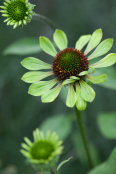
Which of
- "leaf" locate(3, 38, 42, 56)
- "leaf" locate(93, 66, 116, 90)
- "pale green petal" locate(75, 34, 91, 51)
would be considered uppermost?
"leaf" locate(3, 38, 42, 56)

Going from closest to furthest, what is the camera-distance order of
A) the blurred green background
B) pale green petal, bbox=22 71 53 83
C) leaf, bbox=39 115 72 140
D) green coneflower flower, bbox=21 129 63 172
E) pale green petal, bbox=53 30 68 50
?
green coneflower flower, bbox=21 129 63 172 < pale green petal, bbox=22 71 53 83 < pale green petal, bbox=53 30 68 50 < leaf, bbox=39 115 72 140 < the blurred green background

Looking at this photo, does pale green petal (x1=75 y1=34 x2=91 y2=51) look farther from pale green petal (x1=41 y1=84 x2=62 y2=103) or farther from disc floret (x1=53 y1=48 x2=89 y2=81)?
pale green petal (x1=41 y1=84 x2=62 y2=103)

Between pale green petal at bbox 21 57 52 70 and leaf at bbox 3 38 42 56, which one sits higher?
leaf at bbox 3 38 42 56

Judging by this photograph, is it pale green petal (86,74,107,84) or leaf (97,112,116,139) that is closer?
pale green petal (86,74,107,84)

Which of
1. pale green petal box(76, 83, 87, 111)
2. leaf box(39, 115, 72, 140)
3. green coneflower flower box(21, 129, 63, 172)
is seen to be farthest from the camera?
leaf box(39, 115, 72, 140)

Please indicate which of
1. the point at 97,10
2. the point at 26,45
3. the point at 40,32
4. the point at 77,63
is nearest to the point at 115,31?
the point at 97,10

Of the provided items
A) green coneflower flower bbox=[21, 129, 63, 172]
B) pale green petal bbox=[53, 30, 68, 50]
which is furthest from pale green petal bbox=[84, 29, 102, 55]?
green coneflower flower bbox=[21, 129, 63, 172]
